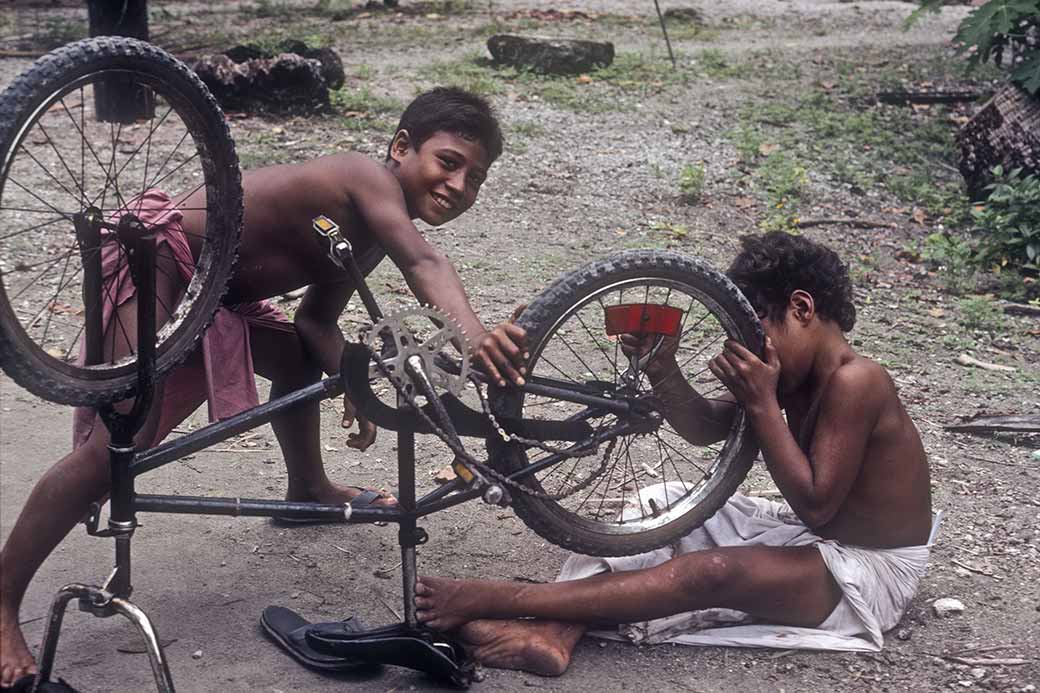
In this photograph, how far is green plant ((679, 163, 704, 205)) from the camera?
6633 millimetres

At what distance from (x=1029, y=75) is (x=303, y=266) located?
492 cm

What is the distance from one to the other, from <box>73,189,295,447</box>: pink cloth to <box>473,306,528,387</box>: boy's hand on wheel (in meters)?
0.74

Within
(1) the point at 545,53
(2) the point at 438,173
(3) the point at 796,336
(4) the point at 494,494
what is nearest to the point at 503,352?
(4) the point at 494,494

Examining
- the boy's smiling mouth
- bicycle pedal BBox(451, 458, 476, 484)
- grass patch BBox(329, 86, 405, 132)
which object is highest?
the boy's smiling mouth

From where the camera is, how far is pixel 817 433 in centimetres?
299

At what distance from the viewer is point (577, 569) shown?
10.4 ft

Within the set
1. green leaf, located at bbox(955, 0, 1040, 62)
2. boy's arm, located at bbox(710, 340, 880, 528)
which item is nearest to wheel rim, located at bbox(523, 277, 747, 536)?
boy's arm, located at bbox(710, 340, 880, 528)

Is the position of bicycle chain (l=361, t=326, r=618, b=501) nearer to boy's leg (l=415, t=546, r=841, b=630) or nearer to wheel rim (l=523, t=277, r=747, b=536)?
wheel rim (l=523, t=277, r=747, b=536)

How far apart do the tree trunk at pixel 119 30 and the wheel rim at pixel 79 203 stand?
130 mm

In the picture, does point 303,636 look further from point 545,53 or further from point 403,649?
point 545,53

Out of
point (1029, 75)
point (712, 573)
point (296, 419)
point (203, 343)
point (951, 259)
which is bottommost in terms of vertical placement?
point (712, 573)

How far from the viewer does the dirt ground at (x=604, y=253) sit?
9.84 feet

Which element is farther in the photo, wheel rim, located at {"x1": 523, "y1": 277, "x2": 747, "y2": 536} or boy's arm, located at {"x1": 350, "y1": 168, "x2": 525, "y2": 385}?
wheel rim, located at {"x1": 523, "y1": 277, "x2": 747, "y2": 536}

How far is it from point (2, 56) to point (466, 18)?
407 centimetres
